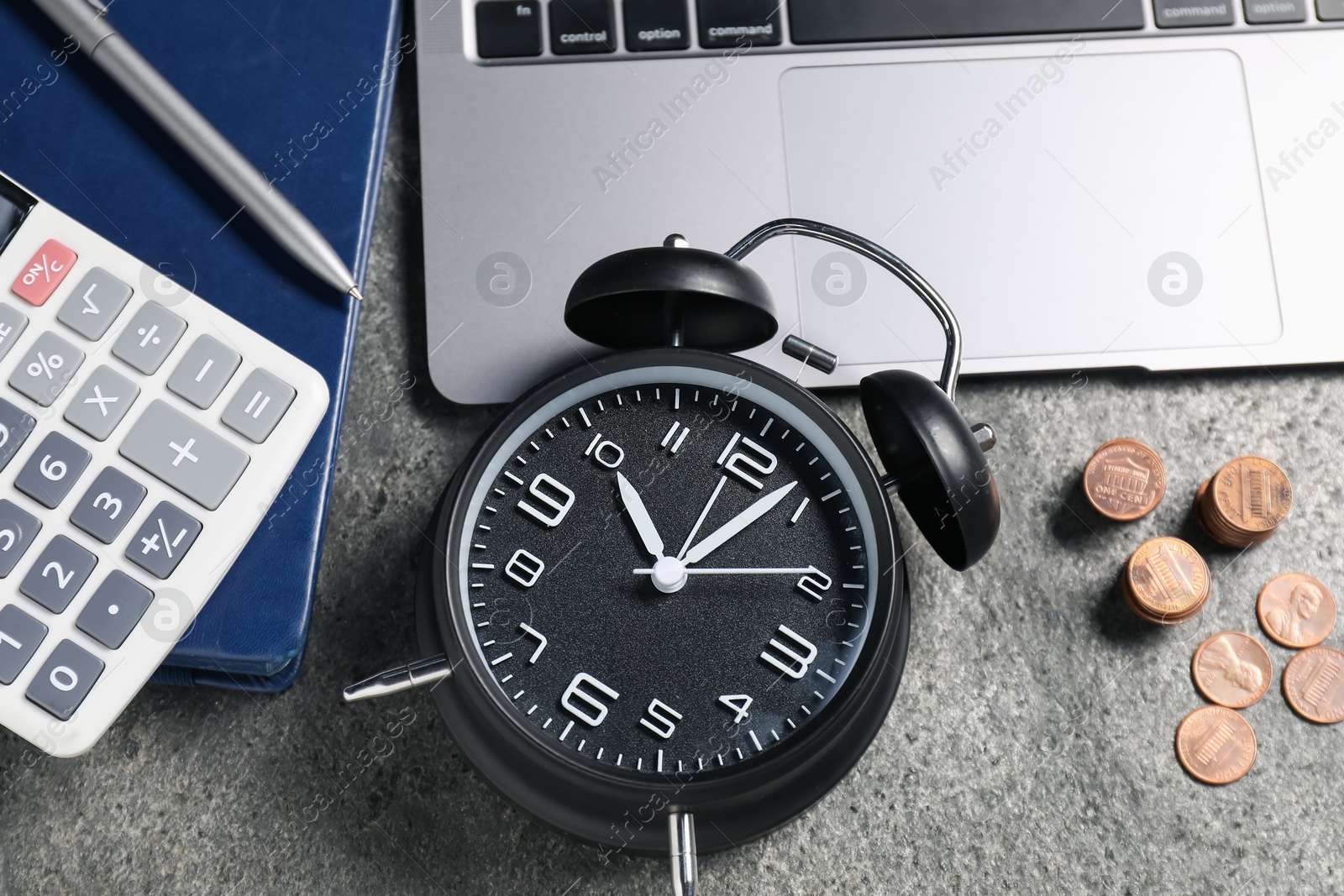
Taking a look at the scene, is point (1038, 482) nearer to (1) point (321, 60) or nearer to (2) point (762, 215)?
(2) point (762, 215)

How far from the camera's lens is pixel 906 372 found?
0.49 metres

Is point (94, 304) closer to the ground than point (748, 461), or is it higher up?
higher up

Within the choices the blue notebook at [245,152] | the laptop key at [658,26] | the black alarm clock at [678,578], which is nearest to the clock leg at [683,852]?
the black alarm clock at [678,578]

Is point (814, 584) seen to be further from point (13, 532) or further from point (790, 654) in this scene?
point (13, 532)

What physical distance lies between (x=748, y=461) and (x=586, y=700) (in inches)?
5.7

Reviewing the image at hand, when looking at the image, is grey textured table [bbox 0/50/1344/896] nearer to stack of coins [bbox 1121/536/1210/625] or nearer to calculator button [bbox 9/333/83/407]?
stack of coins [bbox 1121/536/1210/625]

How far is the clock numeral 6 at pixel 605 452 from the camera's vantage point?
1.60 ft

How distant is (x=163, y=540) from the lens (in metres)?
0.44

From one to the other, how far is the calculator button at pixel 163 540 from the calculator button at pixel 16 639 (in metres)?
0.05

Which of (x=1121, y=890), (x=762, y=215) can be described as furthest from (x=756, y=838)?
(x=762, y=215)

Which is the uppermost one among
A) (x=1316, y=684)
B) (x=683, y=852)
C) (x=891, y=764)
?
(x=683, y=852)

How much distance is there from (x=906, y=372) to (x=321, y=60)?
40cm

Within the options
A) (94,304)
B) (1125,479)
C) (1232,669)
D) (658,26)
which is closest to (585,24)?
(658,26)

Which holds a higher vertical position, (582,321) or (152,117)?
(152,117)
